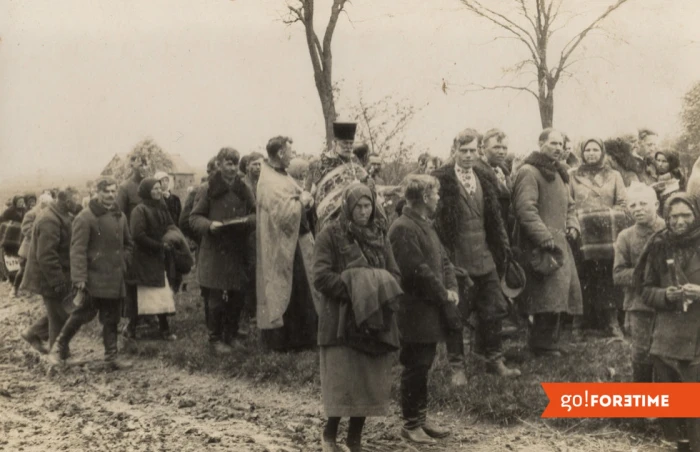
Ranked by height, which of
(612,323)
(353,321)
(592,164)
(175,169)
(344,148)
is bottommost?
(612,323)

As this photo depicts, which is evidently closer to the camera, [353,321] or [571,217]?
[353,321]

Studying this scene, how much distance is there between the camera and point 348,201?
4.82 m

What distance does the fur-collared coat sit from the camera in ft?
20.7

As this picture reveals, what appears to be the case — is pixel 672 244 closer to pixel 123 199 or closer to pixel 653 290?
pixel 653 290

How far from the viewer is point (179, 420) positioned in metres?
5.86

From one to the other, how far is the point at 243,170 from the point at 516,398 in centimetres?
449

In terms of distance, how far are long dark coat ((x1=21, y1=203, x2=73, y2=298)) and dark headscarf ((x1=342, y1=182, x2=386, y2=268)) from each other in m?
3.94

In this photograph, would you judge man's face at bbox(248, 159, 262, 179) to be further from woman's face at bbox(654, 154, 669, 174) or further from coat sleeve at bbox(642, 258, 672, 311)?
coat sleeve at bbox(642, 258, 672, 311)

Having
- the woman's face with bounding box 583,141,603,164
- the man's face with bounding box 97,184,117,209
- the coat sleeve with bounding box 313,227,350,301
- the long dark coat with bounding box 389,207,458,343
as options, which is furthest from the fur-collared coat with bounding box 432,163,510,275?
the man's face with bounding box 97,184,117,209

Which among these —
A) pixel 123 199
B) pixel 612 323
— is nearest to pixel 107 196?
pixel 123 199

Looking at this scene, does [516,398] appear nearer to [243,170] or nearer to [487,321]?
[487,321]

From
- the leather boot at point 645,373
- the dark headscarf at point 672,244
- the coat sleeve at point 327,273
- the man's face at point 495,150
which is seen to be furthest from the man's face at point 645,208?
the coat sleeve at point 327,273

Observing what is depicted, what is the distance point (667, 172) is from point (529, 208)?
1085 millimetres

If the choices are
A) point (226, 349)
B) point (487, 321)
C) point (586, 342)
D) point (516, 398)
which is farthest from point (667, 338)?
point (226, 349)
